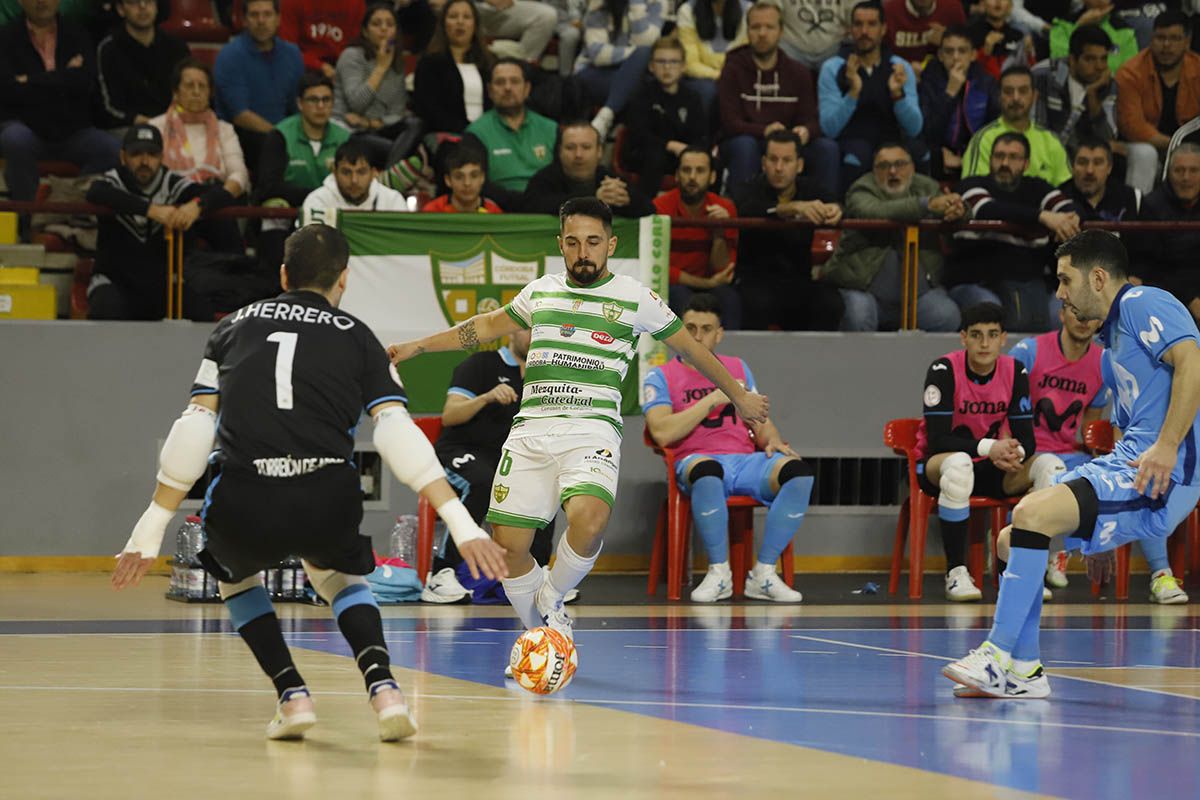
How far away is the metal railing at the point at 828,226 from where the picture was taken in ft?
39.2

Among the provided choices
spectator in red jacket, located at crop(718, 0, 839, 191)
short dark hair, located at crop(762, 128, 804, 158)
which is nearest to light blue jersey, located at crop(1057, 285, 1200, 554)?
short dark hair, located at crop(762, 128, 804, 158)

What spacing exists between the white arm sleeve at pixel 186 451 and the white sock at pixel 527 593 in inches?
89.7

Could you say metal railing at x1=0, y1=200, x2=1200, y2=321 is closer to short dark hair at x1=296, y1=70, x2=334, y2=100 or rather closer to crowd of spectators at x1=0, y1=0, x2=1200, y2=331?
crowd of spectators at x1=0, y1=0, x2=1200, y2=331

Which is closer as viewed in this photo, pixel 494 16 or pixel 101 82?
pixel 101 82

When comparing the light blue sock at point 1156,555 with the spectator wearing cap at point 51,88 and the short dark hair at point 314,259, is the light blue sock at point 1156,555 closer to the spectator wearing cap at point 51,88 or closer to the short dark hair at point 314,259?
the short dark hair at point 314,259

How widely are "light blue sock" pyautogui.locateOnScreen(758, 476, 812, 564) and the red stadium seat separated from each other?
717cm

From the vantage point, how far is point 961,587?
10.8m

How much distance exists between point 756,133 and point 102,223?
17.2 feet

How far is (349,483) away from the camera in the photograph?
5473 millimetres

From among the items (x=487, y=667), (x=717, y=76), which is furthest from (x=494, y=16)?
(x=487, y=667)

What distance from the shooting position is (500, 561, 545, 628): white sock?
7453 millimetres

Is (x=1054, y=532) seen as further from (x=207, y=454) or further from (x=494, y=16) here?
(x=494, y=16)

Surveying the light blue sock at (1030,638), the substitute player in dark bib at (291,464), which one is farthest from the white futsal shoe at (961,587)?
the substitute player in dark bib at (291,464)

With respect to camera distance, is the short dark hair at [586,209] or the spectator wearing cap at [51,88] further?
the spectator wearing cap at [51,88]
